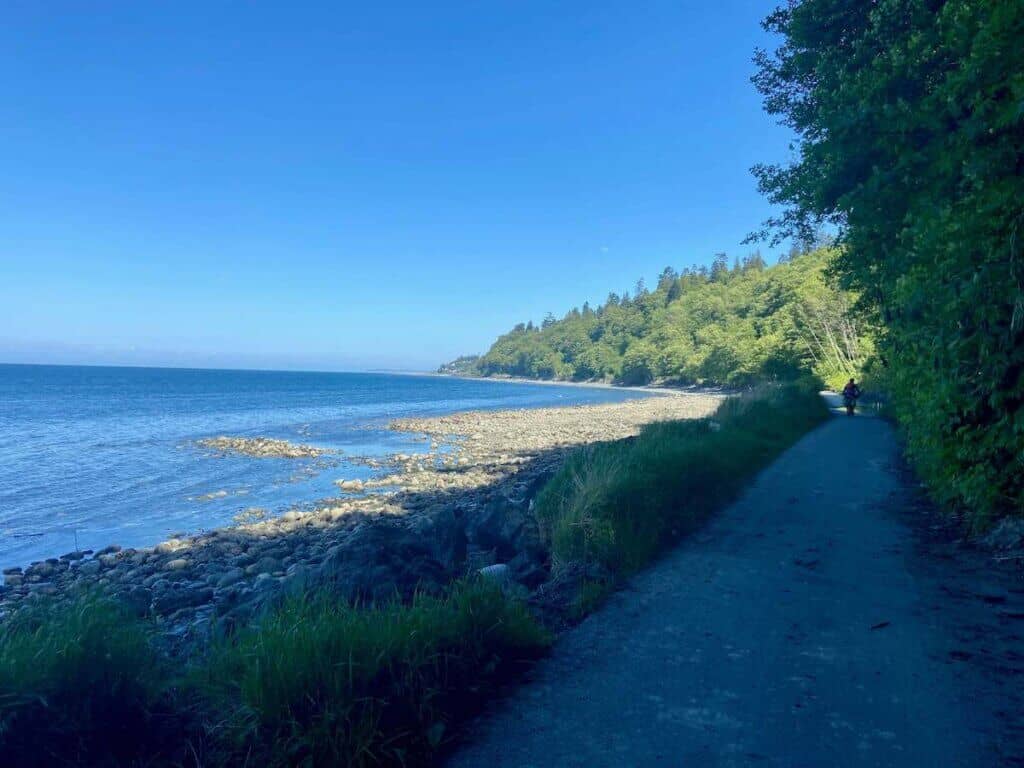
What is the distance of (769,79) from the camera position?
15.6 meters

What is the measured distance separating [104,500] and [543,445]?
17673mm

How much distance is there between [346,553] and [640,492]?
357 centimetres

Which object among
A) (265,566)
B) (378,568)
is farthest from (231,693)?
(265,566)

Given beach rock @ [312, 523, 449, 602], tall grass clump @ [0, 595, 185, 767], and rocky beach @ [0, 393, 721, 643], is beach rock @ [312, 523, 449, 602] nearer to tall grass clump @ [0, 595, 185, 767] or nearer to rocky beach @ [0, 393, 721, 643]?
rocky beach @ [0, 393, 721, 643]

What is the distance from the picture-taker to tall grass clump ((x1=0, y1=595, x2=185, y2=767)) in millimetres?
2931

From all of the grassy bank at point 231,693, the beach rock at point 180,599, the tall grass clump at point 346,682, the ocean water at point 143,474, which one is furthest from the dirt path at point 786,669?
the ocean water at point 143,474

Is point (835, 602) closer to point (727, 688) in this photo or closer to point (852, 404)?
point (727, 688)

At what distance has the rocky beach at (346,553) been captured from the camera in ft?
21.2

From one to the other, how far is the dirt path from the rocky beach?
1.60 metres

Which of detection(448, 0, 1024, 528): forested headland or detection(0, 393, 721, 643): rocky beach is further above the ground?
detection(448, 0, 1024, 528): forested headland

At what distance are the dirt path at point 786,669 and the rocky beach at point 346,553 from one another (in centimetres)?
160

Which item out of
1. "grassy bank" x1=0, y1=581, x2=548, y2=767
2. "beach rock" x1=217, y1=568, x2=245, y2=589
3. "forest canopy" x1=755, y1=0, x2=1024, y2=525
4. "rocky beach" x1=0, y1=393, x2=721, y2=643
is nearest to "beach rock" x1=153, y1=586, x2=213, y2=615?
"rocky beach" x1=0, y1=393, x2=721, y2=643

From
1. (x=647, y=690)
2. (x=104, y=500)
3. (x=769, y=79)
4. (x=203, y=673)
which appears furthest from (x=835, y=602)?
(x=104, y=500)

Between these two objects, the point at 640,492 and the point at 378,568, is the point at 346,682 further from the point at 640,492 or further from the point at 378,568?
the point at 640,492
